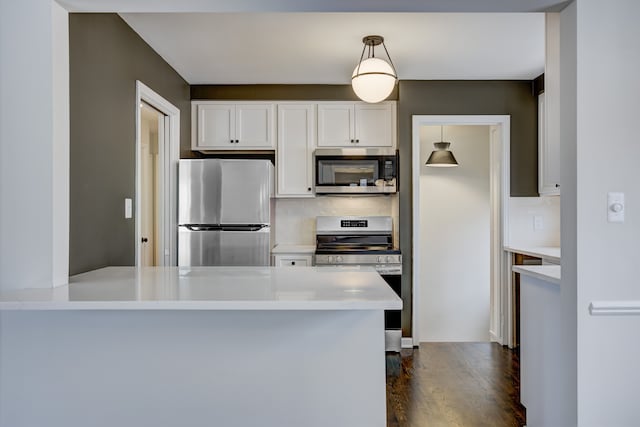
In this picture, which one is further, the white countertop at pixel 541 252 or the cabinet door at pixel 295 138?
the cabinet door at pixel 295 138

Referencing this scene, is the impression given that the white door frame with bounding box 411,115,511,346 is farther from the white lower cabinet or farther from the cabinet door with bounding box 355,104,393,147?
the white lower cabinet

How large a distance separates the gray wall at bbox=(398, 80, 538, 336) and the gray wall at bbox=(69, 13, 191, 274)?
2.24m

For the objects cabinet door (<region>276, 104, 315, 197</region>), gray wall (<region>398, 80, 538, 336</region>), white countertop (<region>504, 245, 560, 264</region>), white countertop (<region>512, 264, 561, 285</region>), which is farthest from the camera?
cabinet door (<region>276, 104, 315, 197</region>)

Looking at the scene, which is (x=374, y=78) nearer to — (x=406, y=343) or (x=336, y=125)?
(x=336, y=125)

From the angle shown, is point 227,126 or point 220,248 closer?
point 220,248

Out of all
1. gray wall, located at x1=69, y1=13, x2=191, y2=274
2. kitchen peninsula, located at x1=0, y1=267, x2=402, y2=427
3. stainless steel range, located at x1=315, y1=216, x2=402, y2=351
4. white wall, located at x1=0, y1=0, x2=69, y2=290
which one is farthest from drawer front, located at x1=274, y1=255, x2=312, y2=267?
white wall, located at x1=0, y1=0, x2=69, y2=290

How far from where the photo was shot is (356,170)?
159 inches

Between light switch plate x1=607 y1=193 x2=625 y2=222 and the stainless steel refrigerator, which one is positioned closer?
light switch plate x1=607 y1=193 x2=625 y2=222

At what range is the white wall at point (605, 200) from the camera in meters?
1.67

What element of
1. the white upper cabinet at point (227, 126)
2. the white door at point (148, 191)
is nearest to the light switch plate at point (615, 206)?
the white upper cabinet at point (227, 126)

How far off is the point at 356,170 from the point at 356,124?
44 cm

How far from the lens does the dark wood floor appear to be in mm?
2578

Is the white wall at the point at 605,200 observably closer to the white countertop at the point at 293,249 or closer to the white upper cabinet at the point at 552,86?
the white upper cabinet at the point at 552,86

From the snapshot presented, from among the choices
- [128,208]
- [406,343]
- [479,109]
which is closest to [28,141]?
[128,208]
